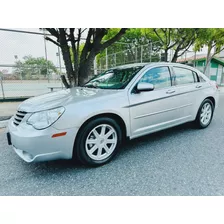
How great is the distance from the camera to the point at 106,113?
8.20 feet

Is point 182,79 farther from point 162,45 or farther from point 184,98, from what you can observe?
point 162,45

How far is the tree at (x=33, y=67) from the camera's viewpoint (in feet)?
24.2

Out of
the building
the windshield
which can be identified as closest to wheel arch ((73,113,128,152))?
the windshield

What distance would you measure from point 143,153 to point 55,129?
1.50 metres

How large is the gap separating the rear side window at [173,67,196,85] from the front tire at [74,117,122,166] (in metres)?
1.68

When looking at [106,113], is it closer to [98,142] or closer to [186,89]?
[98,142]

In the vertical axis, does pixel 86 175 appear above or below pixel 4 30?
below

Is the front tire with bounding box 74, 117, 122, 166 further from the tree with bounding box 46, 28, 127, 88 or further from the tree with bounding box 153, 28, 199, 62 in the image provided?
the tree with bounding box 153, 28, 199, 62

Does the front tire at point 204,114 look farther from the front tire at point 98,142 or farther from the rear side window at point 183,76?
the front tire at point 98,142

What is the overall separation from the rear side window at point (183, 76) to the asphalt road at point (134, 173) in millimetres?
1215

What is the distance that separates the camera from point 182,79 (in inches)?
137

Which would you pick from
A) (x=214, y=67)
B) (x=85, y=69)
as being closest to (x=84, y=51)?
(x=85, y=69)

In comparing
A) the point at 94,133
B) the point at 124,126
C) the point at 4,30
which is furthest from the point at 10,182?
the point at 4,30

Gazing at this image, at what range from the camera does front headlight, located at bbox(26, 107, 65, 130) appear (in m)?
Answer: 2.12
